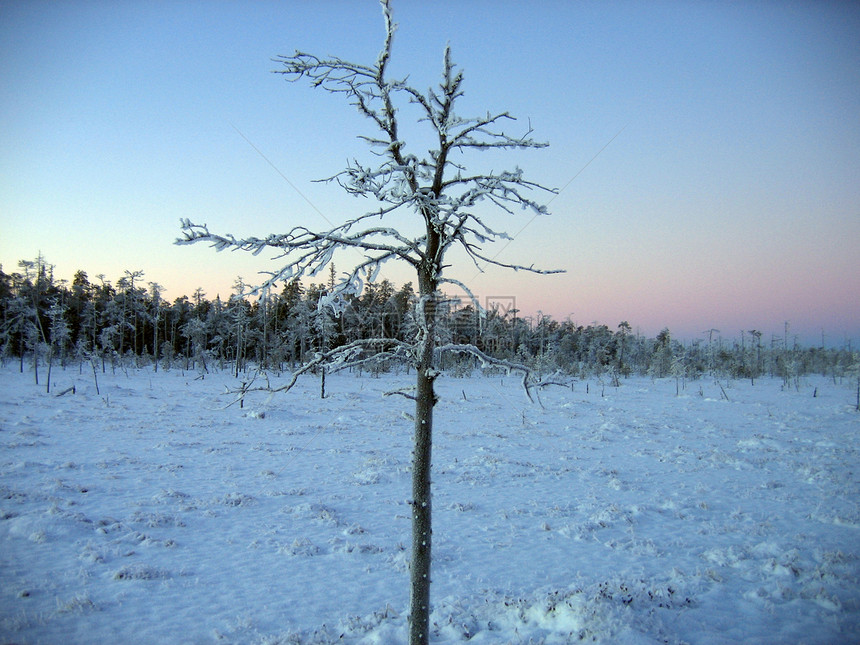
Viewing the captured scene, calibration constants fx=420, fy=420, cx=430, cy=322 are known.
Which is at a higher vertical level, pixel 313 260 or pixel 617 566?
pixel 313 260

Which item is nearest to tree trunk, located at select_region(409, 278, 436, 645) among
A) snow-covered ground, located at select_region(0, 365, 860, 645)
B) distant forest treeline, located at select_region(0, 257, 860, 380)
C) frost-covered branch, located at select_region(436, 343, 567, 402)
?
frost-covered branch, located at select_region(436, 343, 567, 402)

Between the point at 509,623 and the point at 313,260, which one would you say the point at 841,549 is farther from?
the point at 313,260

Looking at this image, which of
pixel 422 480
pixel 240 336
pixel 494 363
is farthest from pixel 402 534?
pixel 240 336

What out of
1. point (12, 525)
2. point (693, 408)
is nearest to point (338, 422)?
point (12, 525)

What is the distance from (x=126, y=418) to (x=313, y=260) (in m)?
23.1

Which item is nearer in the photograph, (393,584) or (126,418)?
(393,584)

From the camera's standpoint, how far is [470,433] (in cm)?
2141

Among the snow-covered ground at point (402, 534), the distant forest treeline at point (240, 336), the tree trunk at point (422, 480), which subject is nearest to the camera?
the tree trunk at point (422, 480)

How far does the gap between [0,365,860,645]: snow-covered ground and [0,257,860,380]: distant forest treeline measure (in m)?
17.6

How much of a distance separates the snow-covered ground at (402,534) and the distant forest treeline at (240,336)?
57.8 feet

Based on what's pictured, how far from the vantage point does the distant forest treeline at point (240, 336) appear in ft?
137

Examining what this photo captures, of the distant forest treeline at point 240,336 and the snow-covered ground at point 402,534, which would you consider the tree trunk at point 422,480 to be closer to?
the snow-covered ground at point 402,534

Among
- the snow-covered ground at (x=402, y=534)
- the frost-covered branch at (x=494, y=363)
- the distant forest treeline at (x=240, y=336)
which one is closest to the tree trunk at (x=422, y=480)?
the frost-covered branch at (x=494, y=363)

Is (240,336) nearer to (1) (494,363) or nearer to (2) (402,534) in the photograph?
(2) (402,534)
